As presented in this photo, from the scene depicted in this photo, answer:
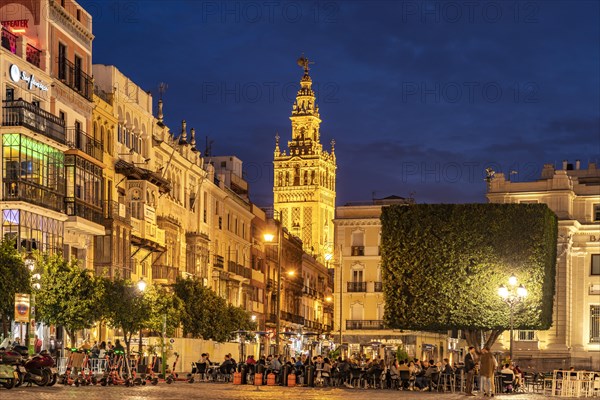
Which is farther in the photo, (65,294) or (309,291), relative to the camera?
→ (309,291)

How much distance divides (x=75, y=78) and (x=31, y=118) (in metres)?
6.89

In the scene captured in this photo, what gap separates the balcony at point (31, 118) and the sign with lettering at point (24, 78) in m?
1.09

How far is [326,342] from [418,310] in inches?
1349

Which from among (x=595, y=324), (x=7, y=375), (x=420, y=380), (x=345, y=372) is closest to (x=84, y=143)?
(x=345, y=372)

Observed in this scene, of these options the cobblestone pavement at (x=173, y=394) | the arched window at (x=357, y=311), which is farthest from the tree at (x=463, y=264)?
the arched window at (x=357, y=311)

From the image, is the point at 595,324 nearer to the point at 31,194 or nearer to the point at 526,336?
the point at 526,336

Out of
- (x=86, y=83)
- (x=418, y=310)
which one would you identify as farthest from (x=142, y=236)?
(x=418, y=310)

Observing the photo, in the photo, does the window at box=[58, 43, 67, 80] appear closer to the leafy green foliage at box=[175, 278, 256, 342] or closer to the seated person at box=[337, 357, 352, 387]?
the leafy green foliage at box=[175, 278, 256, 342]

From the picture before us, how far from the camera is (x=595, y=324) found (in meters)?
94.6

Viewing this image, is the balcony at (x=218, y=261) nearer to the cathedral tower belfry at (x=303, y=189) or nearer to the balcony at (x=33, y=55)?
the balcony at (x=33, y=55)

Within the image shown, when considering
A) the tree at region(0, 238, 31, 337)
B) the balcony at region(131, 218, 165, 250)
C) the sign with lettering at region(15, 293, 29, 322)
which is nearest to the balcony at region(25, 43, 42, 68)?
the tree at region(0, 238, 31, 337)

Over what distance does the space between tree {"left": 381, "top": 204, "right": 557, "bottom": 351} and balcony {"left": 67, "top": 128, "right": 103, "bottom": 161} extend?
586 inches

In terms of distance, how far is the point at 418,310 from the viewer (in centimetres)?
6272

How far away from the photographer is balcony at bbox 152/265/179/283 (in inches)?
2660
